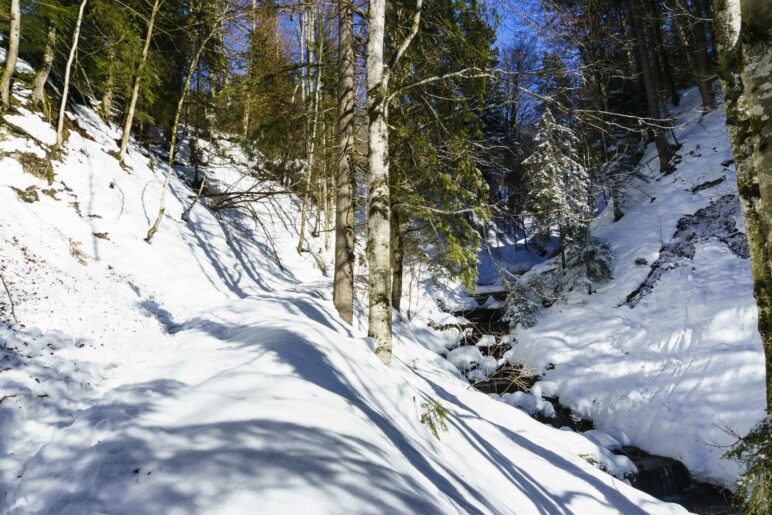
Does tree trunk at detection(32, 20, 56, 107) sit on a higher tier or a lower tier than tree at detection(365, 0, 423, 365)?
higher

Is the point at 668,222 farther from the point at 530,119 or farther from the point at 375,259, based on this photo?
the point at 530,119

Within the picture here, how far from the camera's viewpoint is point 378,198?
15.9 ft

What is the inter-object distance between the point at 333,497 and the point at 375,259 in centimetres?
340

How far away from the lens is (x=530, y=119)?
89.1 feet

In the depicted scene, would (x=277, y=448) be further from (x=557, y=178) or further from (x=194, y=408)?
(x=557, y=178)

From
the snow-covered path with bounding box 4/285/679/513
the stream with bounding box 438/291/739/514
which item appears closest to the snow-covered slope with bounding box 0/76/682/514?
the snow-covered path with bounding box 4/285/679/513

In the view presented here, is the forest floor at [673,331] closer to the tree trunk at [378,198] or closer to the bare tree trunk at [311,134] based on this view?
the tree trunk at [378,198]

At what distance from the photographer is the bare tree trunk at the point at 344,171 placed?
7094 millimetres

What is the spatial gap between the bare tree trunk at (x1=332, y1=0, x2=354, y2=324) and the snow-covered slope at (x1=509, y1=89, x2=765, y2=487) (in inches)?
211

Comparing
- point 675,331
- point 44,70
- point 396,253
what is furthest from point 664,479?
point 44,70

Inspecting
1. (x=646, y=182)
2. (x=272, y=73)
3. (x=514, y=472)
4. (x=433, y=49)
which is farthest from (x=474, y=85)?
(x=646, y=182)

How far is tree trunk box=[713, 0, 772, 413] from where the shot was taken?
1712 mm

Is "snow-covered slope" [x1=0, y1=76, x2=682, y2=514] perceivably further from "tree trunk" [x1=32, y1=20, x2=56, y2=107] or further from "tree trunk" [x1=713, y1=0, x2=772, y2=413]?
"tree trunk" [x1=713, y1=0, x2=772, y2=413]

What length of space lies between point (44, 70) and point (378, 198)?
32.5 ft
